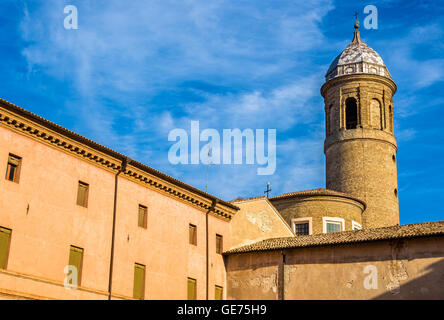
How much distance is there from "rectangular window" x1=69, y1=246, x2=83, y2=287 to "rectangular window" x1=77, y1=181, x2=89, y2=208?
1555mm

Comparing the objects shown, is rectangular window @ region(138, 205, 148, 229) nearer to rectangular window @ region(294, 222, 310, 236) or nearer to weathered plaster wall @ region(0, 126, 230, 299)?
weathered plaster wall @ region(0, 126, 230, 299)

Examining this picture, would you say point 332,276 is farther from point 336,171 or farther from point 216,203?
point 336,171

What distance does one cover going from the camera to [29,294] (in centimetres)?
1783

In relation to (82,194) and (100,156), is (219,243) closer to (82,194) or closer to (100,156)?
(100,156)

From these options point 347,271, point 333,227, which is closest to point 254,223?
point 347,271

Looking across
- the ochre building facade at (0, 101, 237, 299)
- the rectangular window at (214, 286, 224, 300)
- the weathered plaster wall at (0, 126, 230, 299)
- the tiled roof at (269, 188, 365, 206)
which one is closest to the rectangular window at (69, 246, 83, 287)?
the ochre building facade at (0, 101, 237, 299)

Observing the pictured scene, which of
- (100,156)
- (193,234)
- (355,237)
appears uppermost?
(100,156)

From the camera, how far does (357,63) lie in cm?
4272

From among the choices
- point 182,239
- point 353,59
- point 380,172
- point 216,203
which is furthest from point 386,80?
point 182,239

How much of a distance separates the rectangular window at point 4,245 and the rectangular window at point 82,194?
10.6 feet

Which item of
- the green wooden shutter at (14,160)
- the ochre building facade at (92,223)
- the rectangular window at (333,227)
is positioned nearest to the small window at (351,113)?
the rectangular window at (333,227)

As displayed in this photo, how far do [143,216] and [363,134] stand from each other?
70.5 ft

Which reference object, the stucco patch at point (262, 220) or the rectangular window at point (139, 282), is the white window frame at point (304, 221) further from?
the rectangular window at point (139, 282)

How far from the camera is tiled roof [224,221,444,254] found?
22734mm
